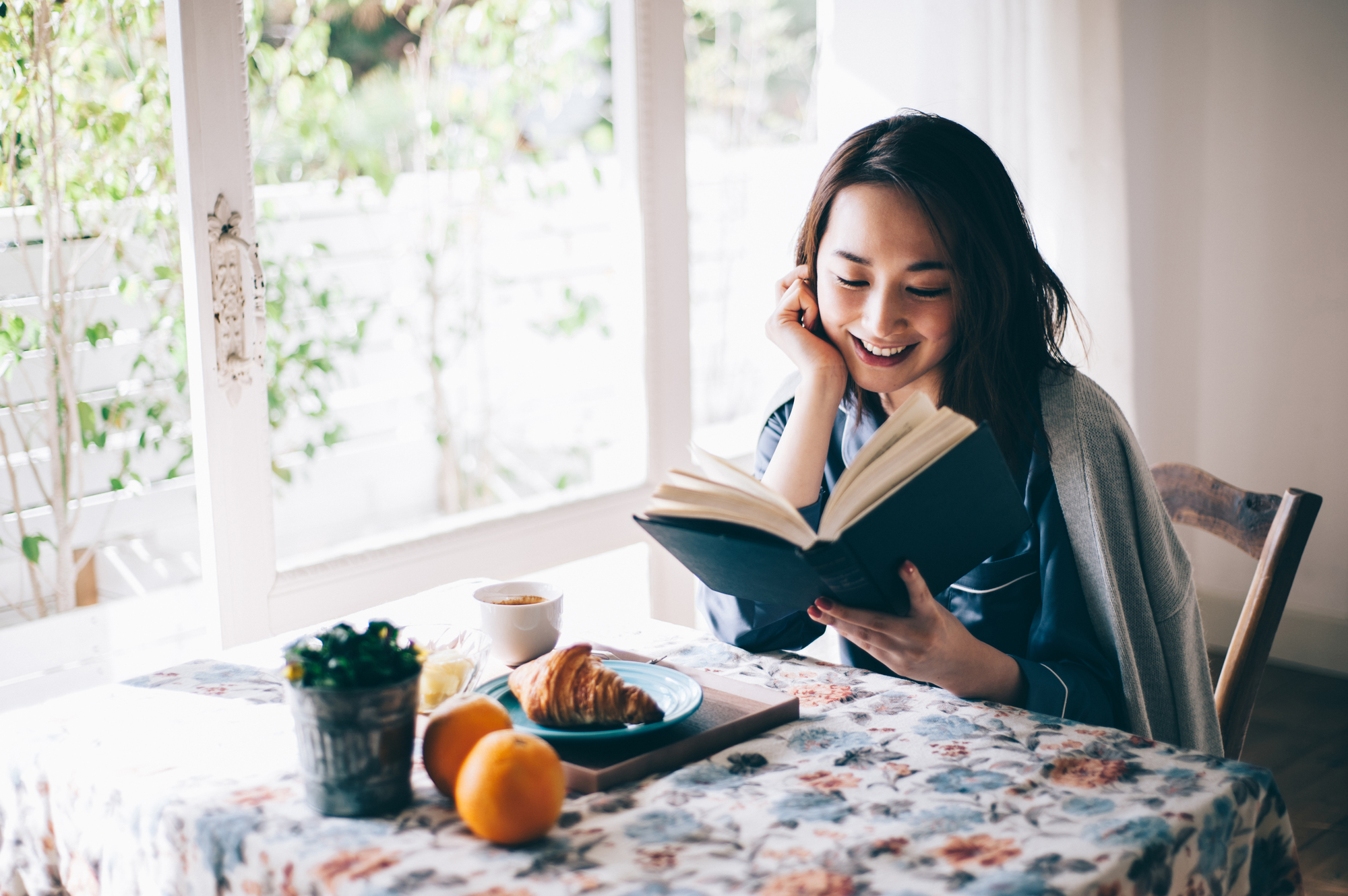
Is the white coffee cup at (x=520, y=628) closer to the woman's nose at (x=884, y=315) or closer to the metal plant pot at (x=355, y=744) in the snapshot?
the metal plant pot at (x=355, y=744)

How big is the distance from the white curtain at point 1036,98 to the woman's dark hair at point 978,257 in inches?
48.8

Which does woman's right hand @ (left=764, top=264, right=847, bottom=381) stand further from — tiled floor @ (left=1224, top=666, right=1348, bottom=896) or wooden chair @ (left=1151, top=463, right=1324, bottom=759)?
tiled floor @ (left=1224, top=666, right=1348, bottom=896)

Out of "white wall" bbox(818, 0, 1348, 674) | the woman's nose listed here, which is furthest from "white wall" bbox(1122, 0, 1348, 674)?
the woman's nose

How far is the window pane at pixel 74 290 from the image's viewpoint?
5.65 feet

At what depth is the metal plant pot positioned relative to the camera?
2.55 feet

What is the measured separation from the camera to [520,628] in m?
1.12

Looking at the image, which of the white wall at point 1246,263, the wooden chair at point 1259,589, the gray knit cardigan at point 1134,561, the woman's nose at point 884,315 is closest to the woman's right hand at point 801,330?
the woman's nose at point 884,315

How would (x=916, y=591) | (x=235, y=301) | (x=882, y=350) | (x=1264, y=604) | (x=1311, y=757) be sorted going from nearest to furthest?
(x=916, y=591), (x=1264, y=604), (x=882, y=350), (x=235, y=301), (x=1311, y=757)

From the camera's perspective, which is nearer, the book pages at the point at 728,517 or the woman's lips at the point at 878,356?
the book pages at the point at 728,517

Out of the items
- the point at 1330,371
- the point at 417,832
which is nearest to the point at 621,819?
the point at 417,832

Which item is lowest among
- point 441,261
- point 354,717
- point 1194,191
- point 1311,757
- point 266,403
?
point 1311,757

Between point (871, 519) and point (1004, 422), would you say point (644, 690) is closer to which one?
point (871, 519)

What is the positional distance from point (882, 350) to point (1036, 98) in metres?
1.67

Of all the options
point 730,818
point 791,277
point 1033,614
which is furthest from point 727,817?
point 791,277
